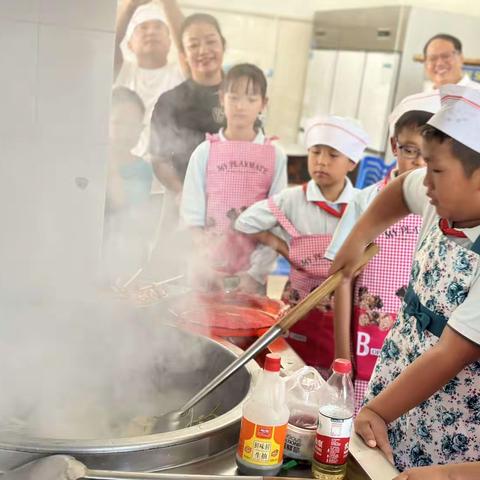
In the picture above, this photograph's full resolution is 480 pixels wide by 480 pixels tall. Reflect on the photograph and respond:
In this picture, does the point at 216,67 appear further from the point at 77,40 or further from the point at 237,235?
the point at 77,40

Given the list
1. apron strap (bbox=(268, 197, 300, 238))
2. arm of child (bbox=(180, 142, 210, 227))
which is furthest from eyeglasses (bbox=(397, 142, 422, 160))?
arm of child (bbox=(180, 142, 210, 227))

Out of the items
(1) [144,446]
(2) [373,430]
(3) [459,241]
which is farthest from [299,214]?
(1) [144,446]

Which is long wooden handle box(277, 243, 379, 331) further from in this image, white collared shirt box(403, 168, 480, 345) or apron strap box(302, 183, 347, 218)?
apron strap box(302, 183, 347, 218)

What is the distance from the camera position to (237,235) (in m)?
2.52

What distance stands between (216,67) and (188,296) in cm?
133

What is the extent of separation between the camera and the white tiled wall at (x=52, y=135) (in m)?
1.42

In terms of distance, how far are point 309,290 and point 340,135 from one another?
565 millimetres

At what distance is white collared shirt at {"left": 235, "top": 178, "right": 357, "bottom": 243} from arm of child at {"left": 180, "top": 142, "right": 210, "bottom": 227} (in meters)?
0.18

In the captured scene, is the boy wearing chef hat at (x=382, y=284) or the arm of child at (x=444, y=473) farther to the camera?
the boy wearing chef hat at (x=382, y=284)

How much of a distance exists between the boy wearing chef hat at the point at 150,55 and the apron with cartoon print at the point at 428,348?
1338mm

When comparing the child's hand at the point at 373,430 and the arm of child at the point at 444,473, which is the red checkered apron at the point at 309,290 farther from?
the arm of child at the point at 444,473

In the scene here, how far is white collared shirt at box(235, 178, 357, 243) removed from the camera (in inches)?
89.0

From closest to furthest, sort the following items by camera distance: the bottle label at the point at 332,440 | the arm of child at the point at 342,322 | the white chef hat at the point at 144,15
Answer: the bottle label at the point at 332,440
the arm of child at the point at 342,322
the white chef hat at the point at 144,15

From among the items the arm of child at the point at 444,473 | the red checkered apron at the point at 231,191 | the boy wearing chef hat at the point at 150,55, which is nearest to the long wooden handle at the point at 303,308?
the arm of child at the point at 444,473
